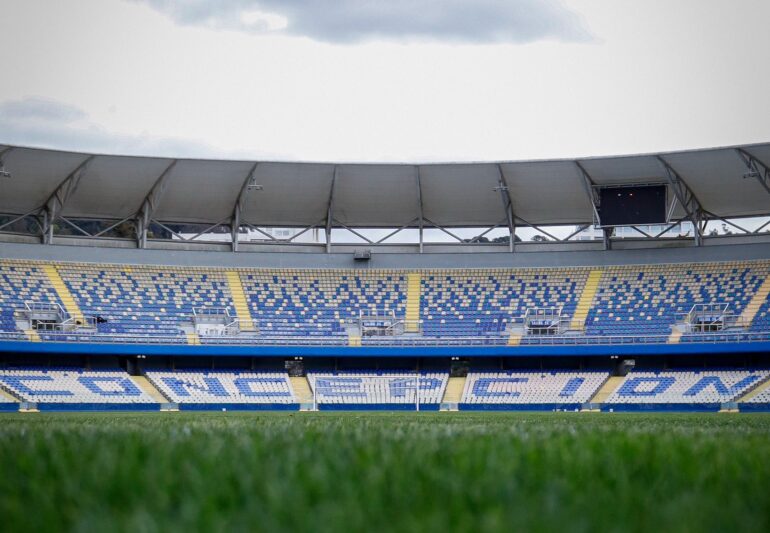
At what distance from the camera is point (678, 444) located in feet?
20.7

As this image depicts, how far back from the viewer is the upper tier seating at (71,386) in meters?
39.8

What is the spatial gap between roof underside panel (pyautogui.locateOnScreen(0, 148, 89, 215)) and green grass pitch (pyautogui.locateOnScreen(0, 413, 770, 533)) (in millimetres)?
37493

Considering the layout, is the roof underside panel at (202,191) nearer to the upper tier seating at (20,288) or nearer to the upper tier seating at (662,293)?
the upper tier seating at (20,288)

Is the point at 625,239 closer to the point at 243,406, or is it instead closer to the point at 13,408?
the point at 243,406

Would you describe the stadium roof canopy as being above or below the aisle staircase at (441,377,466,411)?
above

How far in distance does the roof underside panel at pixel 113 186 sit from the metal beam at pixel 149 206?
0.80ft

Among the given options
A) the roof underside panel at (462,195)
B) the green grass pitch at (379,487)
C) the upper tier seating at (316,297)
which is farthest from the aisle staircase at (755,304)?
the green grass pitch at (379,487)

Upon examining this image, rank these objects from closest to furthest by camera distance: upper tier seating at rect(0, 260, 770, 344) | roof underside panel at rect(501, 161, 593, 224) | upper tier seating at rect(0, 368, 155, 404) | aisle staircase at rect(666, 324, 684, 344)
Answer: upper tier seating at rect(0, 368, 155, 404), aisle staircase at rect(666, 324, 684, 344), roof underside panel at rect(501, 161, 593, 224), upper tier seating at rect(0, 260, 770, 344)

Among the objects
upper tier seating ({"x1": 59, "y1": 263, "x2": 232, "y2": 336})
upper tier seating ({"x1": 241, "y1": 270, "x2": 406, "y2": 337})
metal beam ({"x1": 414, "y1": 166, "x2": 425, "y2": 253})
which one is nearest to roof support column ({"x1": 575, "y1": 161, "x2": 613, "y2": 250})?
metal beam ({"x1": 414, "y1": 166, "x2": 425, "y2": 253})

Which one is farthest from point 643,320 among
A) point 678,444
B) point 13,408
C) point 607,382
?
point 678,444

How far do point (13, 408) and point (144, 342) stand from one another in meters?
6.68

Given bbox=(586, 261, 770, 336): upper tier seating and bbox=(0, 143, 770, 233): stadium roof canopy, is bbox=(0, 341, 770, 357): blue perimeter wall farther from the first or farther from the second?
bbox=(0, 143, 770, 233): stadium roof canopy

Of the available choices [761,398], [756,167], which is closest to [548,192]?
[756,167]

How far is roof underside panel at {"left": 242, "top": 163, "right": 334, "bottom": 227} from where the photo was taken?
43.8 meters
